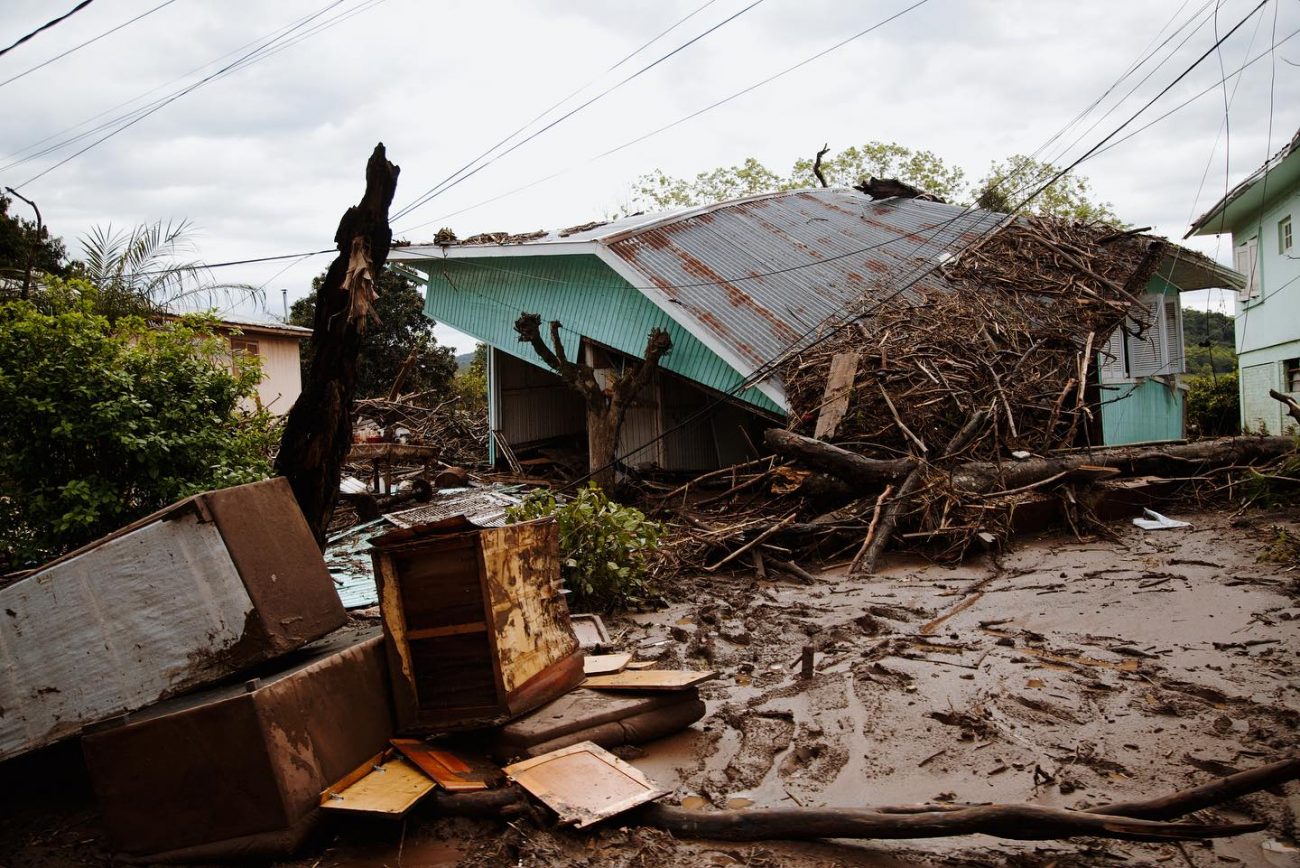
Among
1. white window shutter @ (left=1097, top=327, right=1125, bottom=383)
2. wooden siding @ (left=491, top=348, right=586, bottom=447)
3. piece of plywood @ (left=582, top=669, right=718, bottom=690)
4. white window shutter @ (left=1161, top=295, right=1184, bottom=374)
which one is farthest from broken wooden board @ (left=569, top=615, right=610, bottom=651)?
white window shutter @ (left=1161, top=295, right=1184, bottom=374)

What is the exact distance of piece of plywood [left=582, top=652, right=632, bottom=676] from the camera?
17.8ft

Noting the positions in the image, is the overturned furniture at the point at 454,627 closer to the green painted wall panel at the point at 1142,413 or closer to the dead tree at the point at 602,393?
the dead tree at the point at 602,393

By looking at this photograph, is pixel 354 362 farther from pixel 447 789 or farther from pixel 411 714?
pixel 447 789

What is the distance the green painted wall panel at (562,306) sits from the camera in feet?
41.2

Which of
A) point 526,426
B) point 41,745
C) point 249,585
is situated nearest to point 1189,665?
point 249,585

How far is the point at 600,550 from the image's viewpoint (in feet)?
25.9

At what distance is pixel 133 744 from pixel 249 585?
2.81ft

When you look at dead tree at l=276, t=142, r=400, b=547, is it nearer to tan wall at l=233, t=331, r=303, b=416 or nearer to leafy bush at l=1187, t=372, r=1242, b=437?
tan wall at l=233, t=331, r=303, b=416

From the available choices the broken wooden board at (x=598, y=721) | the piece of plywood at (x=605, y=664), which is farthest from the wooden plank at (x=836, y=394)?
the broken wooden board at (x=598, y=721)

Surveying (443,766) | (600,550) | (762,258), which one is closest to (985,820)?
(443,766)

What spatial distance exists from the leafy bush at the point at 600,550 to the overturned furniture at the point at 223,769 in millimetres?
3688

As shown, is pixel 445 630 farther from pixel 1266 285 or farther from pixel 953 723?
pixel 1266 285

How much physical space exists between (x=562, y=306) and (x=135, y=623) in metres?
10.6

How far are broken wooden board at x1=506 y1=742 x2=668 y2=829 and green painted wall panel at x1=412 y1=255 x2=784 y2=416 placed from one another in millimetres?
7504
